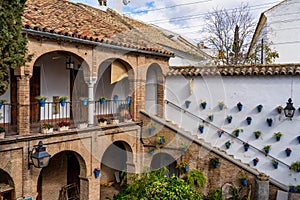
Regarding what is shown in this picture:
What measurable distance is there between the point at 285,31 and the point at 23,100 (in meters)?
18.6

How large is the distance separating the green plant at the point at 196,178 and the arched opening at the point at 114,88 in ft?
10.6

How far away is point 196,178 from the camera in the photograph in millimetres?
11125

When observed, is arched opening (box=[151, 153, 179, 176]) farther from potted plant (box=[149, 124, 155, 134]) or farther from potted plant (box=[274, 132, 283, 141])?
potted plant (box=[274, 132, 283, 141])

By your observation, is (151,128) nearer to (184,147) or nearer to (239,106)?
(184,147)

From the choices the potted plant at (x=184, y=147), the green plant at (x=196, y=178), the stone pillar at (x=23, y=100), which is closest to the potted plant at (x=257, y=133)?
the green plant at (x=196, y=178)

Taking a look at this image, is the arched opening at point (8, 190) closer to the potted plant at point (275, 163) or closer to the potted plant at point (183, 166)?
the potted plant at point (183, 166)

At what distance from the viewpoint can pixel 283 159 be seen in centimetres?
1189

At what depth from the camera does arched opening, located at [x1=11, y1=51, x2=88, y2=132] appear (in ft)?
35.5

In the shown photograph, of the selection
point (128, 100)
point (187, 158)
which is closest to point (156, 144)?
point (187, 158)

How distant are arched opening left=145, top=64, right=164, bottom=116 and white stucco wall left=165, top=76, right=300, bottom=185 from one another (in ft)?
2.57

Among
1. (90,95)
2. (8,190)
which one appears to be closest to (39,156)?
(8,190)

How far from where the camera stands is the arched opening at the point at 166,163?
12672mm

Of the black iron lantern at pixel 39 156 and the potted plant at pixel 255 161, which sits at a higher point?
the black iron lantern at pixel 39 156

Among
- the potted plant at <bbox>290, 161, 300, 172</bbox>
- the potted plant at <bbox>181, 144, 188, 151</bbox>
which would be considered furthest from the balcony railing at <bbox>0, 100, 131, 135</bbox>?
the potted plant at <bbox>290, 161, 300, 172</bbox>
